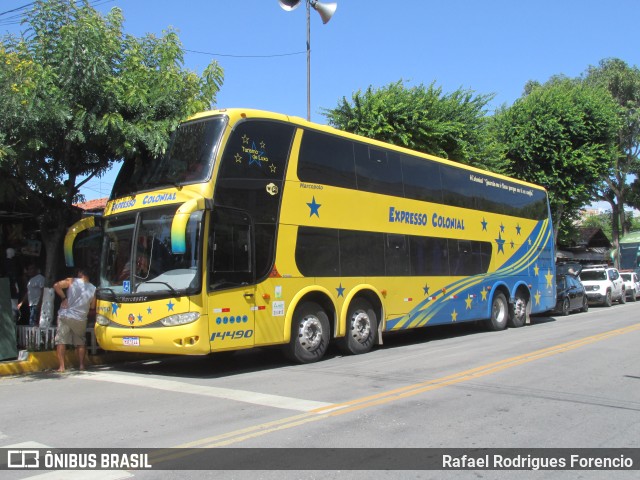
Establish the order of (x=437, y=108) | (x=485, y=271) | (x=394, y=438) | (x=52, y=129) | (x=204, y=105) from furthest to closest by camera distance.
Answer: (x=437, y=108) < (x=485, y=271) < (x=204, y=105) < (x=52, y=129) < (x=394, y=438)

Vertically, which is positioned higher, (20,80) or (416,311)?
(20,80)

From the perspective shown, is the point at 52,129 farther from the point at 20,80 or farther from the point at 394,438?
the point at 394,438

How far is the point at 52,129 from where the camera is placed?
9.95 meters

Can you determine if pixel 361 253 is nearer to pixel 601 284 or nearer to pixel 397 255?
pixel 397 255

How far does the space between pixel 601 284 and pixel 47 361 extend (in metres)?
24.7

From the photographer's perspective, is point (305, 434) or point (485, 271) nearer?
point (305, 434)

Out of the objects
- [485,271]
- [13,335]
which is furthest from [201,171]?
[485,271]

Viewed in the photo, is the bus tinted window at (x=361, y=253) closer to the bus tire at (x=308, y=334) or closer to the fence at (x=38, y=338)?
the bus tire at (x=308, y=334)

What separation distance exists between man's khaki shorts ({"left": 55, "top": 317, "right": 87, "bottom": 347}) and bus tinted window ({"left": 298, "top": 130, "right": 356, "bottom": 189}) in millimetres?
4675

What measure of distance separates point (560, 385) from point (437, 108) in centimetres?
1495

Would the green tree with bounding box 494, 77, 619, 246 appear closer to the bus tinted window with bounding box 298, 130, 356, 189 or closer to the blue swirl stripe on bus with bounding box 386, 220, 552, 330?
the blue swirl stripe on bus with bounding box 386, 220, 552, 330

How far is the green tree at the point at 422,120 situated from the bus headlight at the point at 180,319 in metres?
13.0

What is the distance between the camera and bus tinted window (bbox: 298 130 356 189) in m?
10.6

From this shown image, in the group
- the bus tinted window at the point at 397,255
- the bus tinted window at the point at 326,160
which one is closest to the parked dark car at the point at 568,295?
the bus tinted window at the point at 397,255
